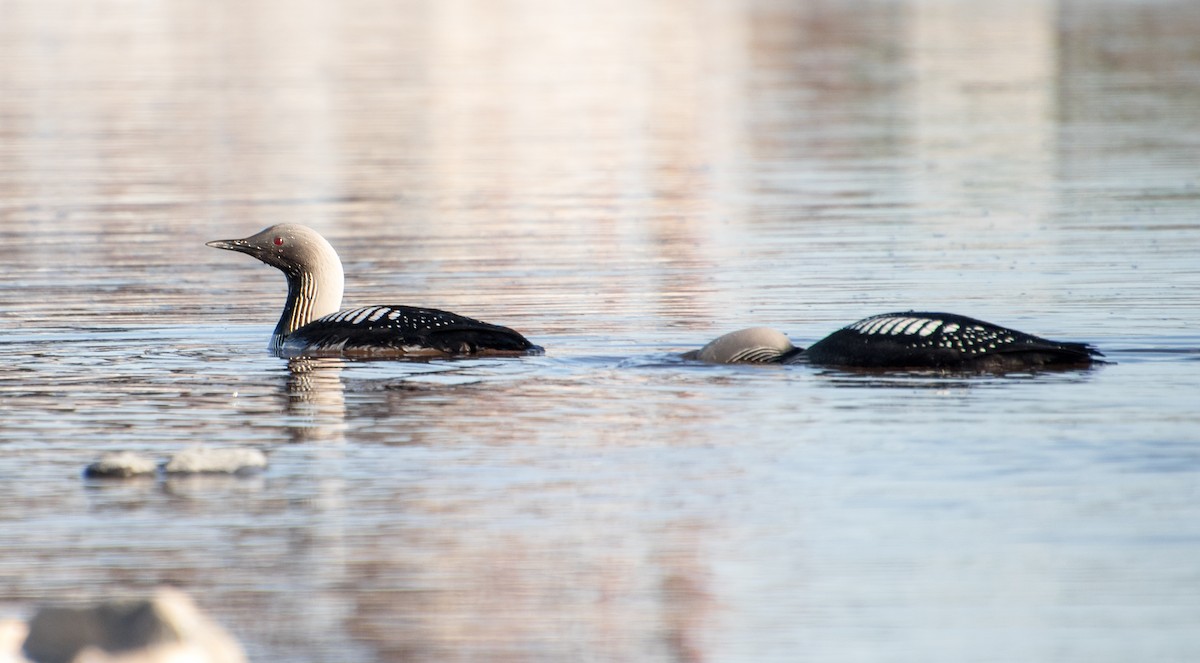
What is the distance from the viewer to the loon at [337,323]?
43.2 ft

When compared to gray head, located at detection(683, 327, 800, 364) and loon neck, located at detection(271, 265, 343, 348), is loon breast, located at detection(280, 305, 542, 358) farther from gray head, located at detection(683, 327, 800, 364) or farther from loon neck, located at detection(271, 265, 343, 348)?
gray head, located at detection(683, 327, 800, 364)

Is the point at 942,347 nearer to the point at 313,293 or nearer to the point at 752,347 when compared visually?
the point at 752,347

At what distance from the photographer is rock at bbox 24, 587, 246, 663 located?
17.6 ft

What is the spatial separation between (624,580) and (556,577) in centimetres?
24

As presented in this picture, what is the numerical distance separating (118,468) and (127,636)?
444 centimetres

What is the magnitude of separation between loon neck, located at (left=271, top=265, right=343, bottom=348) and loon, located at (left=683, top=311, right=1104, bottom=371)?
3566mm

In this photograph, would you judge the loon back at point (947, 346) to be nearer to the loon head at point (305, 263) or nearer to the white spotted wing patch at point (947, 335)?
the white spotted wing patch at point (947, 335)

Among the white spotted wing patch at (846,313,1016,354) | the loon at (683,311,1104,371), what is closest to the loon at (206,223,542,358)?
the loon at (683,311,1104,371)

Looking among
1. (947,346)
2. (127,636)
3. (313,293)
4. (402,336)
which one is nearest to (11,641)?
(127,636)

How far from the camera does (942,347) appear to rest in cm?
1205

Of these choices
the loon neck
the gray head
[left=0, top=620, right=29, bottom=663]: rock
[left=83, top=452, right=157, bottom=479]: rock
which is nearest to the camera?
[left=0, top=620, right=29, bottom=663]: rock

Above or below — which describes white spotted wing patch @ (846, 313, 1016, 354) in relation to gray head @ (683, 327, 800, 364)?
above

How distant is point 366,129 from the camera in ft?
111

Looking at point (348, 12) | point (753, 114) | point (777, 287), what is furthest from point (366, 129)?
point (348, 12)
